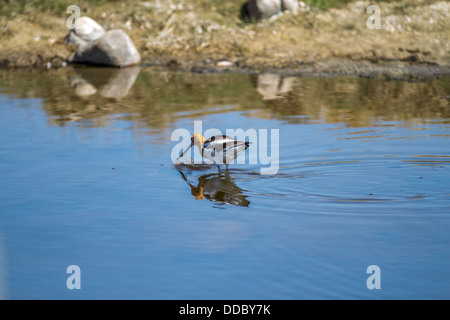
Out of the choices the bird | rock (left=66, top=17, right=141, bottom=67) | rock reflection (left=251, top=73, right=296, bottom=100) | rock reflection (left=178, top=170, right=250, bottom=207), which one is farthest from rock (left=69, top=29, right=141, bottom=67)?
the bird

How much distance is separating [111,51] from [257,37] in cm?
431

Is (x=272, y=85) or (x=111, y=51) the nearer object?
Answer: (x=272, y=85)

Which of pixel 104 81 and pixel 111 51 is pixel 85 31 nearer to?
pixel 111 51

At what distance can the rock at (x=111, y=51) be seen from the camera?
64.8ft

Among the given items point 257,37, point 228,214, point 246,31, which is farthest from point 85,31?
point 228,214

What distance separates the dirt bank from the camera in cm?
1836

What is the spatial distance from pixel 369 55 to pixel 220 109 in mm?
6507

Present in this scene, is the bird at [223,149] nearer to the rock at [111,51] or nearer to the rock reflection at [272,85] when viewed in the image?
the rock reflection at [272,85]

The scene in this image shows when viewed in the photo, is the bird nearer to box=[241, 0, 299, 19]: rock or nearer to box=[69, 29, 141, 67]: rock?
box=[69, 29, 141, 67]: rock

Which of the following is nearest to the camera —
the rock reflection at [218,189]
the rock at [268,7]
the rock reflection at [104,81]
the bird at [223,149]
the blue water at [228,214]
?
the blue water at [228,214]

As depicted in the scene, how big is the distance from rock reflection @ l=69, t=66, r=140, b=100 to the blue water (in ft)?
12.6

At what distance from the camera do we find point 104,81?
59.4 feet

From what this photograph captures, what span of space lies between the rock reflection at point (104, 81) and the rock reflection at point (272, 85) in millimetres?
3190

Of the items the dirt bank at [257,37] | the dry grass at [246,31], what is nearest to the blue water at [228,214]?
the dirt bank at [257,37]
